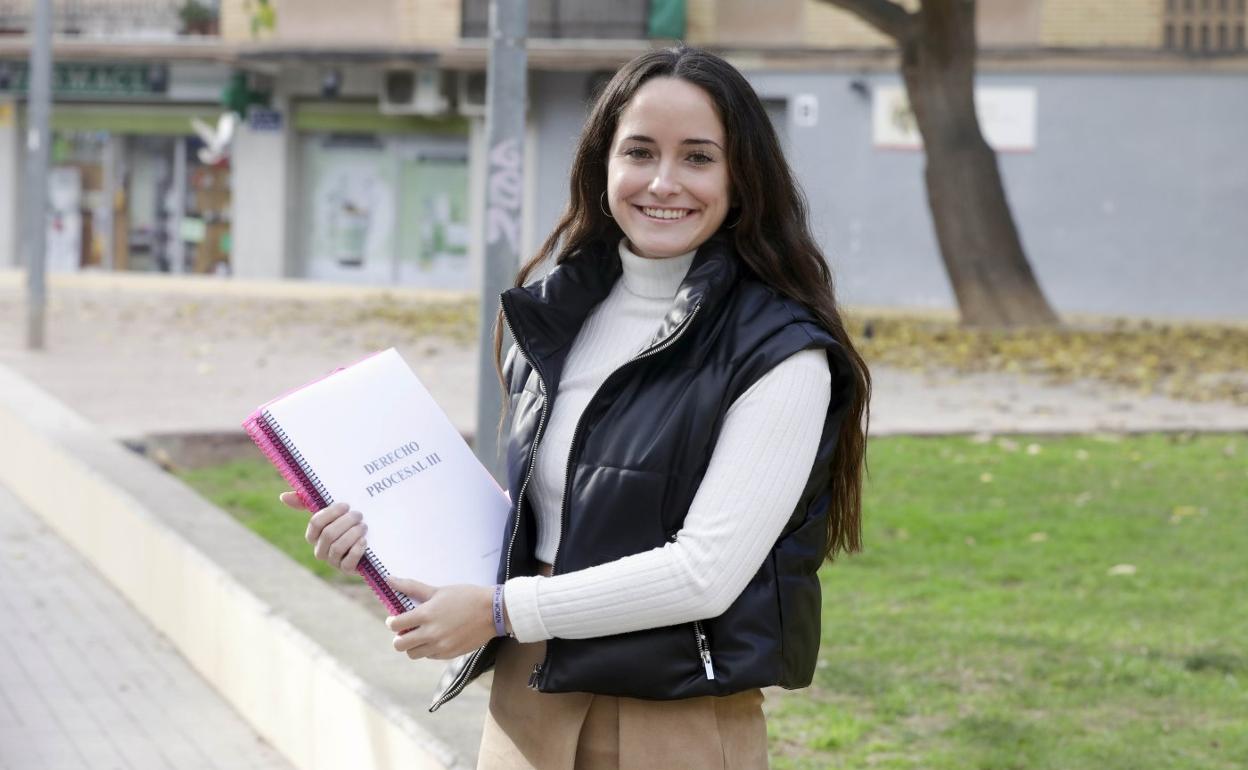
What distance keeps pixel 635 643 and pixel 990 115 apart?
78.8ft

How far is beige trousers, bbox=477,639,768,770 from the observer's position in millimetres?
2465

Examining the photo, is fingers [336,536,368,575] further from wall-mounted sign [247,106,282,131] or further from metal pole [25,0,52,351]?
wall-mounted sign [247,106,282,131]

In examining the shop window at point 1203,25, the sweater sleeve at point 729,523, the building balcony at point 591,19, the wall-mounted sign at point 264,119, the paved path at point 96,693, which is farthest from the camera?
the wall-mounted sign at point 264,119

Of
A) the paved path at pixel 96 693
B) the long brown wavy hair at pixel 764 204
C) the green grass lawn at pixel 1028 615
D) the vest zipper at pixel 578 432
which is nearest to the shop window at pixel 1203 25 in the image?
the green grass lawn at pixel 1028 615

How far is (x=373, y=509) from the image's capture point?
2545 millimetres

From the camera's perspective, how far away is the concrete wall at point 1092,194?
24547 millimetres

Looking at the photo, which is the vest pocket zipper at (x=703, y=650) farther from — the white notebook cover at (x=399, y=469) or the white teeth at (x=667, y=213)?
the white teeth at (x=667, y=213)

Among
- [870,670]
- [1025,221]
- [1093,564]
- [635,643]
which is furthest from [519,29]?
[1025,221]

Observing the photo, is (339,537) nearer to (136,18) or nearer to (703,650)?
(703,650)

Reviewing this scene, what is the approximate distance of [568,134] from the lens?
2839 centimetres

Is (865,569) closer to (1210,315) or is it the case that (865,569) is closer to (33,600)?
(33,600)

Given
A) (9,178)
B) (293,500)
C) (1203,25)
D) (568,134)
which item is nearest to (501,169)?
(293,500)

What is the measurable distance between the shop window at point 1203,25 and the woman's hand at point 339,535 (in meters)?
23.9

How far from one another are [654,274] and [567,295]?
0.42ft
